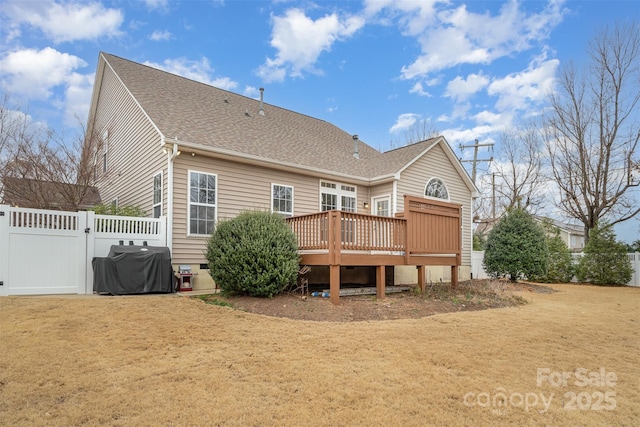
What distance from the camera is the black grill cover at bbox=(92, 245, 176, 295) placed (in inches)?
307

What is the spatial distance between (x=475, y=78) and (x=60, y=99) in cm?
1803

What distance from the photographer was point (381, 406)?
3.04m

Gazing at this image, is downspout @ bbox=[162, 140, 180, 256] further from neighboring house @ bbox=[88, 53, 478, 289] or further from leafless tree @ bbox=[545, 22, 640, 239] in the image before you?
leafless tree @ bbox=[545, 22, 640, 239]

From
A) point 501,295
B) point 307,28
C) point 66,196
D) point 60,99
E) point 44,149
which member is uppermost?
point 307,28

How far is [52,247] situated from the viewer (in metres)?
7.75

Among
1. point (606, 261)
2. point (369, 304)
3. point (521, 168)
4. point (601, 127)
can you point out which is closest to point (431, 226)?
point (369, 304)

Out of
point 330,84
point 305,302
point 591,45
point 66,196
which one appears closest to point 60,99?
point 66,196

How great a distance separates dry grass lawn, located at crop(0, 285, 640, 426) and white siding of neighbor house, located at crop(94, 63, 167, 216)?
4911 millimetres

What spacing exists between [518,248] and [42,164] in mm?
15771

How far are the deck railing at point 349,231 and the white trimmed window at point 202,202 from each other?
2394 millimetres

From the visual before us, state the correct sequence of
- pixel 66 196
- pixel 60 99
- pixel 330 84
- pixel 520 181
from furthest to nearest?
1. pixel 520 181
2. pixel 330 84
3. pixel 60 99
4. pixel 66 196

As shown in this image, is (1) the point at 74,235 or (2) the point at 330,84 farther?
(2) the point at 330,84

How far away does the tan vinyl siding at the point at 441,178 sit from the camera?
1267 centimetres

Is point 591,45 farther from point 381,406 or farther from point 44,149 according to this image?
point 44,149
